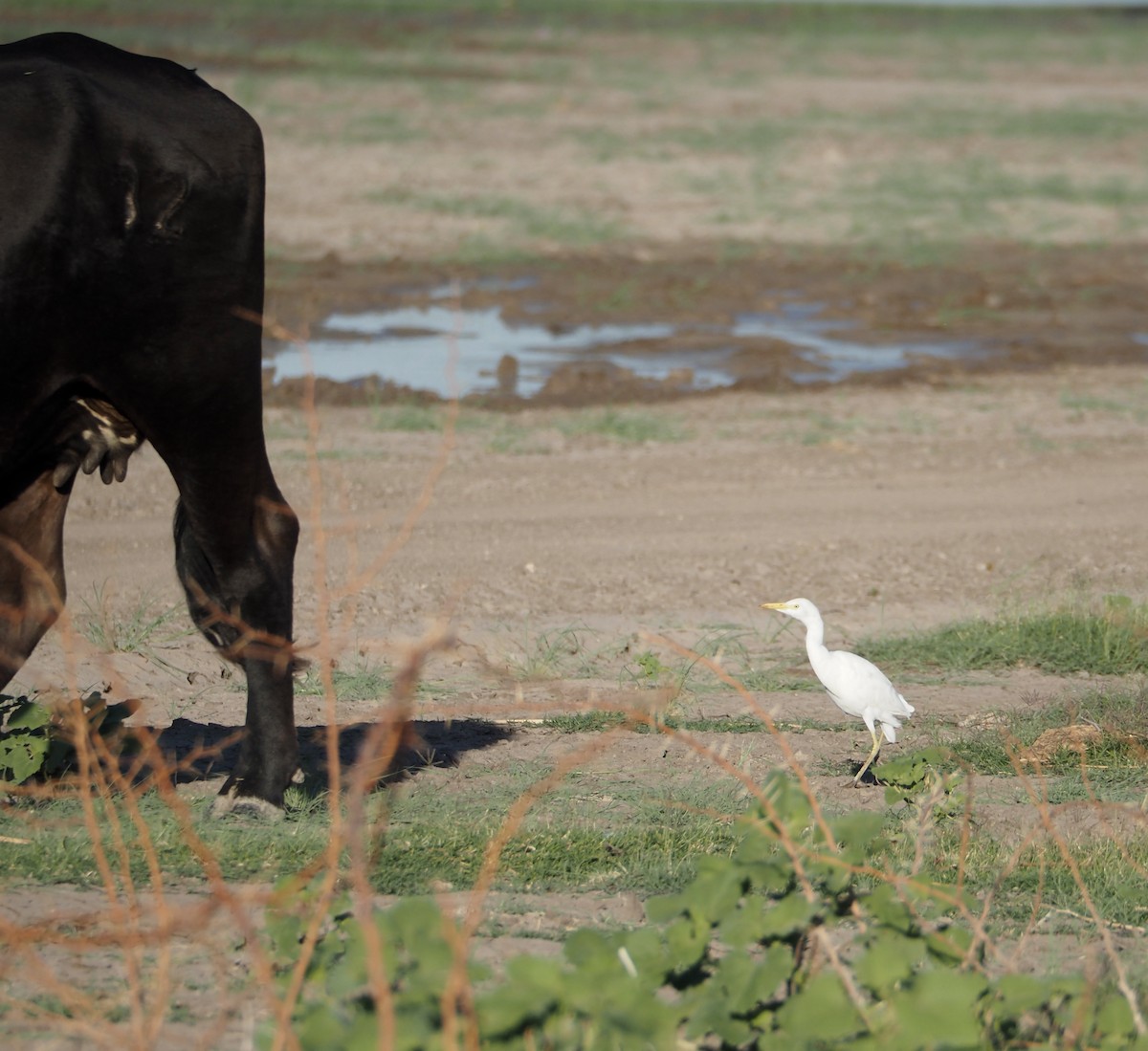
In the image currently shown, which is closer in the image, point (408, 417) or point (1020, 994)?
point (1020, 994)

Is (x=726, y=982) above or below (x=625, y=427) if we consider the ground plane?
above

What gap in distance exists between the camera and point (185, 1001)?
353cm

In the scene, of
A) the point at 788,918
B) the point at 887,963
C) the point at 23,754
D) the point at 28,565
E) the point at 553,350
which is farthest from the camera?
the point at 553,350

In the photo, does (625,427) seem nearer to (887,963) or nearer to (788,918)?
(788,918)

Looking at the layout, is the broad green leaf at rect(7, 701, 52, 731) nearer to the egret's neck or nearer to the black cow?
the black cow

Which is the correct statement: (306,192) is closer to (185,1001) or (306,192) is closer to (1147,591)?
(1147,591)

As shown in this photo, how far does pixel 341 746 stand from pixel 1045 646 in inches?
128

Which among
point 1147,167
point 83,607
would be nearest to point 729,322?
point 83,607

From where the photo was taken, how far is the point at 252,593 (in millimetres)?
4727

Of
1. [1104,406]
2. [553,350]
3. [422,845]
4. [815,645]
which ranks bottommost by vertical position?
[553,350]

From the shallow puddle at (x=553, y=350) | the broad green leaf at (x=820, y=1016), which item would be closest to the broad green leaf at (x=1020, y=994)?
the broad green leaf at (x=820, y=1016)

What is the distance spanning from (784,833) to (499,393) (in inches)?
383

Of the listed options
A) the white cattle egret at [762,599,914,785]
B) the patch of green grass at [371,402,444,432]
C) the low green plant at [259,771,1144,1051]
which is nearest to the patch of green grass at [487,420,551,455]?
the patch of green grass at [371,402,444,432]

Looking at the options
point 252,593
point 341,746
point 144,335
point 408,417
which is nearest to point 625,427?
point 408,417
